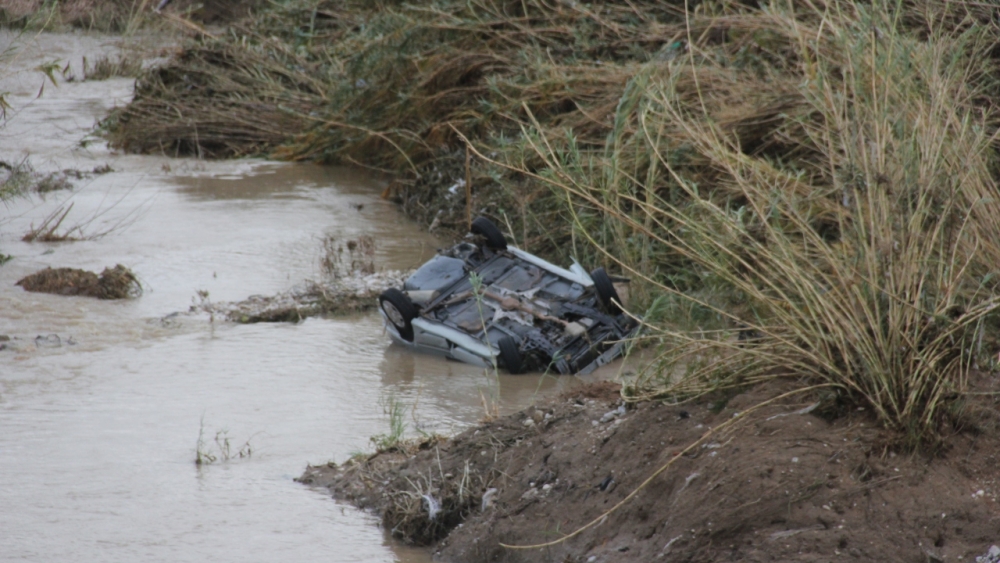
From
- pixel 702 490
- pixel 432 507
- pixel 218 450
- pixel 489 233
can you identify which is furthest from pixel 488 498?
pixel 489 233

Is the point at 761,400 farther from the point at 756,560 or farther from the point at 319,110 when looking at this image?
the point at 319,110

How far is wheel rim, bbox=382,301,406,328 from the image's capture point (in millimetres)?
7094

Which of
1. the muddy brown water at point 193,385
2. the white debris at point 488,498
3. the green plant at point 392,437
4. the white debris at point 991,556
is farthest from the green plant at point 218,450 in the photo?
the white debris at point 991,556

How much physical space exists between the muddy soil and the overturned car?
1.82 m

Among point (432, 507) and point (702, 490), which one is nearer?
point (702, 490)

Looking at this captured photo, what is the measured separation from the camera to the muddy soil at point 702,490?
3.41 m

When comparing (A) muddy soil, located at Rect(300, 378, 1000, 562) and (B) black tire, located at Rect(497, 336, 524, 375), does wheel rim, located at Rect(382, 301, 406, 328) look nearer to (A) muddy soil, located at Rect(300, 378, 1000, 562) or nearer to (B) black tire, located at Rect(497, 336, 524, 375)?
(B) black tire, located at Rect(497, 336, 524, 375)

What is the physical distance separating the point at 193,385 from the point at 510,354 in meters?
1.90

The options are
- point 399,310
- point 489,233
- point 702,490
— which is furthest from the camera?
point 489,233

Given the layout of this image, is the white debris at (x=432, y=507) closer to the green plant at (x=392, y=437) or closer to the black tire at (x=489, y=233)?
the green plant at (x=392, y=437)

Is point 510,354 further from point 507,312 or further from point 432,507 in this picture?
point 432,507

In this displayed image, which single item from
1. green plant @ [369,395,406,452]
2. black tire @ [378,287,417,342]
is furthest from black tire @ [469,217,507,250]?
green plant @ [369,395,406,452]

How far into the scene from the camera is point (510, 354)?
651cm

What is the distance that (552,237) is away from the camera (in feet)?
29.9
